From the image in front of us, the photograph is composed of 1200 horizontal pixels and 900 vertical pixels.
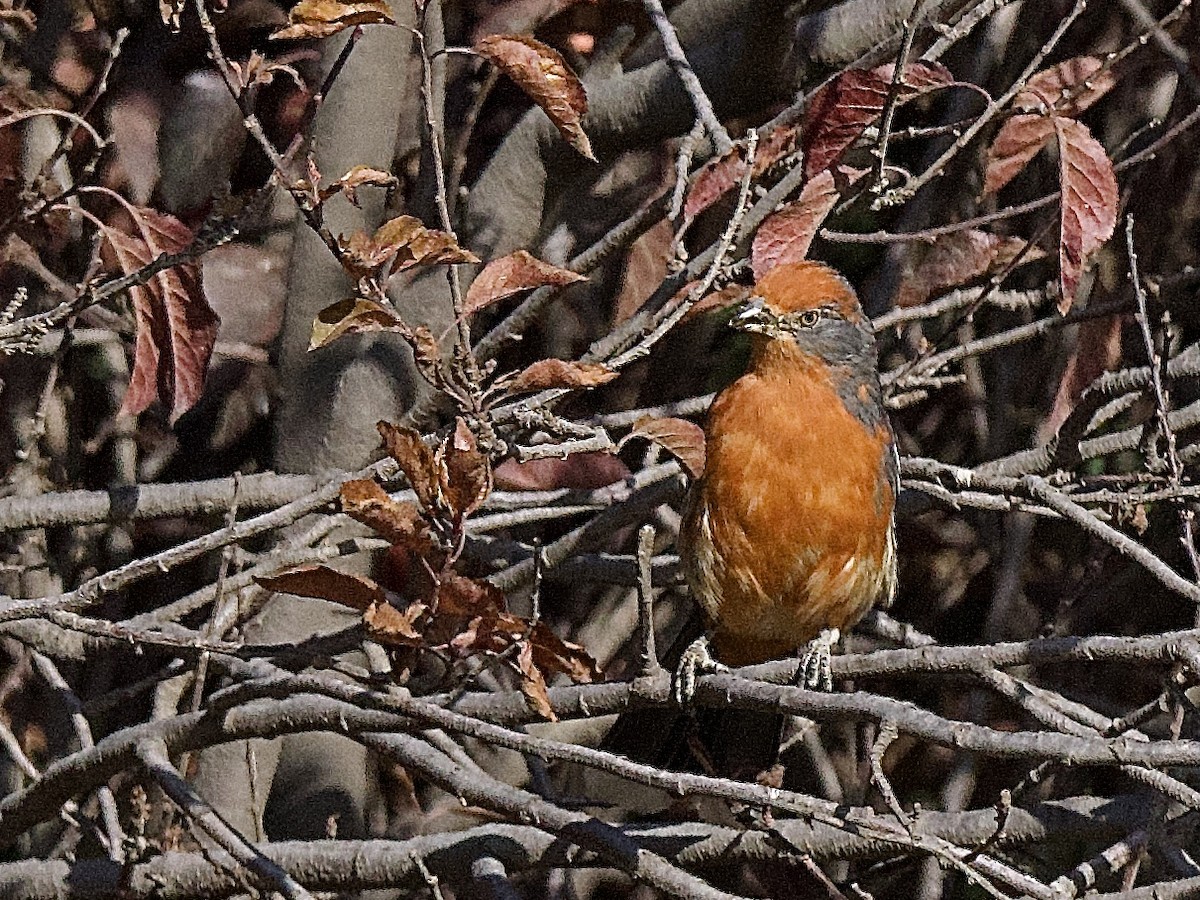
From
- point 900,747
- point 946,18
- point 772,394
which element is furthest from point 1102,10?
point 900,747

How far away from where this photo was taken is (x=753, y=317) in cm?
486

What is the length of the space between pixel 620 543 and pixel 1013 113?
2119mm

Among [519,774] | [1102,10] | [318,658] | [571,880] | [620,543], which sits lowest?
[571,880]

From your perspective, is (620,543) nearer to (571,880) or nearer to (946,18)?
(571,880)

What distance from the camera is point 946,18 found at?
476cm

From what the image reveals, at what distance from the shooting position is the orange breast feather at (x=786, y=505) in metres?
4.88

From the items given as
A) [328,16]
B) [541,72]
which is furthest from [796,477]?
[328,16]

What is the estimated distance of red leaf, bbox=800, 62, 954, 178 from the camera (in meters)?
3.89

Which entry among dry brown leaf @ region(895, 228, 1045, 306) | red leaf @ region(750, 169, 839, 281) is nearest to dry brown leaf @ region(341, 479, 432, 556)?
red leaf @ region(750, 169, 839, 281)

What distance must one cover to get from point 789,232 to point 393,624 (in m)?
1.41

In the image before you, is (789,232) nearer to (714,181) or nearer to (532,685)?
(714,181)

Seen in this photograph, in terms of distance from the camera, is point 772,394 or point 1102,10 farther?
point 1102,10

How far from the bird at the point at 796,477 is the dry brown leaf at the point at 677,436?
2.10 feet

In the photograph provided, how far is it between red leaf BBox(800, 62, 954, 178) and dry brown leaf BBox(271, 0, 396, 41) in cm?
103
